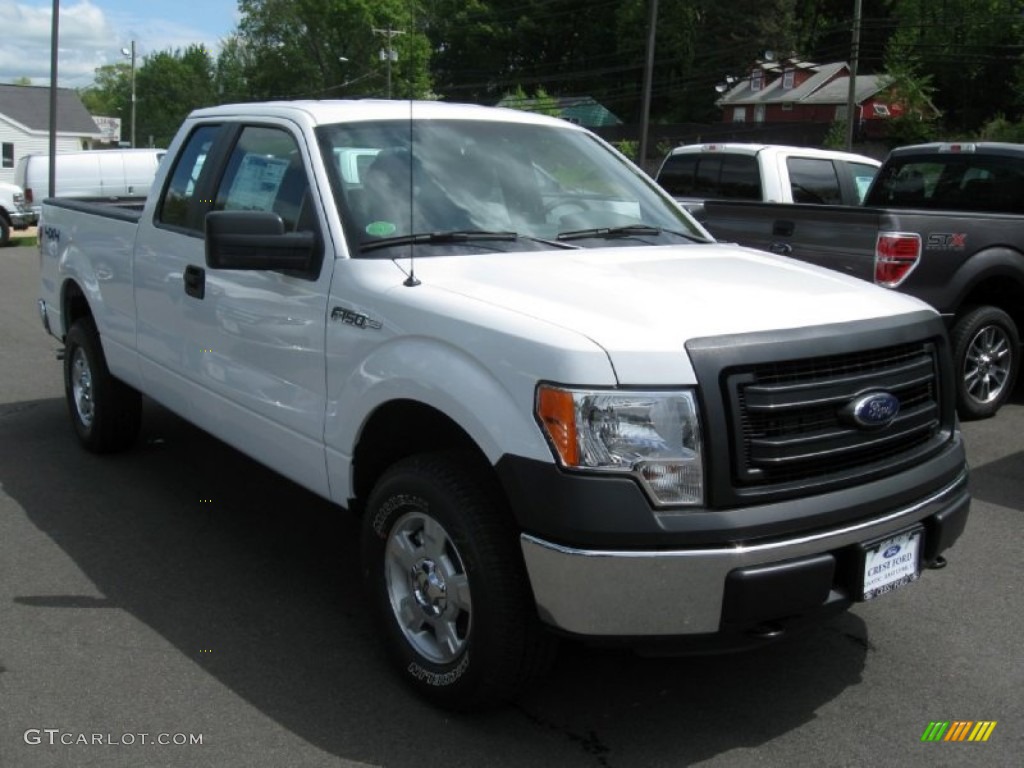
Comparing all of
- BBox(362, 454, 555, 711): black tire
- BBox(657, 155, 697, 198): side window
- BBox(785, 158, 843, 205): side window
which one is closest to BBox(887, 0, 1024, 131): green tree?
BBox(657, 155, 697, 198): side window

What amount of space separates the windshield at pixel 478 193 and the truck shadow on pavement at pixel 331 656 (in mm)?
1512

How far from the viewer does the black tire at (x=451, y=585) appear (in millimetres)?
3193

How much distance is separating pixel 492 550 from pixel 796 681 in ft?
4.31

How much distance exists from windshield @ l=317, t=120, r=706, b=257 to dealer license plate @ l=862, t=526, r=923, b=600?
160 centimetres

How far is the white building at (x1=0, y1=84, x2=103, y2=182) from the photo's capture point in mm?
56781

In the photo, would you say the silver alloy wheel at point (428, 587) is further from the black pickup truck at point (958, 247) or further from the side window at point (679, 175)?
the side window at point (679, 175)

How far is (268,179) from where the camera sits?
456 centimetres

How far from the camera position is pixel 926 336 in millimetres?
3576

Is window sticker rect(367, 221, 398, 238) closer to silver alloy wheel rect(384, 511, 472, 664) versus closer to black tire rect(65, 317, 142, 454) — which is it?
silver alloy wheel rect(384, 511, 472, 664)

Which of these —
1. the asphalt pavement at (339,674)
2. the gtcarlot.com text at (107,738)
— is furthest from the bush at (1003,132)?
the gtcarlot.com text at (107,738)

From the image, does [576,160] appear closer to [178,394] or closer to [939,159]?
[178,394]

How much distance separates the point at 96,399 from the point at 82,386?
15.8 inches

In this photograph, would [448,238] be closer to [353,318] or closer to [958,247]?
[353,318]

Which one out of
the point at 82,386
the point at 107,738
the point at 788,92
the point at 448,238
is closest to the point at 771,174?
the point at 82,386
